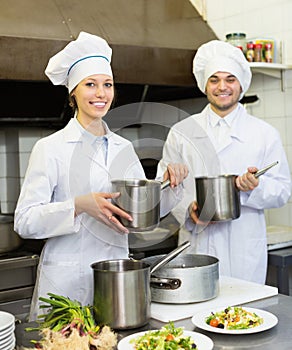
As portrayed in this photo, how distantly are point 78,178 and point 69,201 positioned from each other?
3.8 inches

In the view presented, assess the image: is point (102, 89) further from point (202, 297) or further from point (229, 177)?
point (202, 297)

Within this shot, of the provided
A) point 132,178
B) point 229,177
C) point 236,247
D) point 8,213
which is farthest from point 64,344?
point 8,213

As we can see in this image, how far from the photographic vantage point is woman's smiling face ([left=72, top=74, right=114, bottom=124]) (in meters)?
1.84

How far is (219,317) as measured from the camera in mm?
1470

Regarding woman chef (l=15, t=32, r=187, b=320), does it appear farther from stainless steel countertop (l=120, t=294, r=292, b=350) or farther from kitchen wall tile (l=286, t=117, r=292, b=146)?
kitchen wall tile (l=286, t=117, r=292, b=146)

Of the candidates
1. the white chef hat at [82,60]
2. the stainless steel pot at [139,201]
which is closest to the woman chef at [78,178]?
the white chef hat at [82,60]

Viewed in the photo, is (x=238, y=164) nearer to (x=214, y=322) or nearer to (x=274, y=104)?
(x=274, y=104)

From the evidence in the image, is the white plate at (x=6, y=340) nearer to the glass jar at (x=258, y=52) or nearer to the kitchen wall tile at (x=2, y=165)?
the kitchen wall tile at (x=2, y=165)

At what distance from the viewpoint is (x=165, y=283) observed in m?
1.62

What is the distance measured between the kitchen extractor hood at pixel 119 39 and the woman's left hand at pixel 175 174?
3.19 feet

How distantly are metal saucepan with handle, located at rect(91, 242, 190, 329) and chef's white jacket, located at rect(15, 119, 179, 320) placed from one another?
38 centimetres

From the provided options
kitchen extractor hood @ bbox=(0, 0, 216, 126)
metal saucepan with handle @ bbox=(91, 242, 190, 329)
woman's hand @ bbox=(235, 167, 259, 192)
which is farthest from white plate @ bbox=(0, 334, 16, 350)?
kitchen extractor hood @ bbox=(0, 0, 216, 126)

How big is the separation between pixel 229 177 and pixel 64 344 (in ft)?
3.41

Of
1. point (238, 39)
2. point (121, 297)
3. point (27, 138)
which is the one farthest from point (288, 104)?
point (121, 297)
